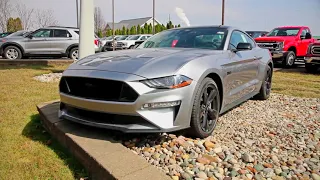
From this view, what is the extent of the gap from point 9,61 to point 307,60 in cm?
1121

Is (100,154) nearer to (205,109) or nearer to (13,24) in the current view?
(205,109)

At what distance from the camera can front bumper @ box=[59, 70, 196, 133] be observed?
248cm

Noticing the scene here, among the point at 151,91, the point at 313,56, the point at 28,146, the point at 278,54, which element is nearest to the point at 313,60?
the point at 313,56

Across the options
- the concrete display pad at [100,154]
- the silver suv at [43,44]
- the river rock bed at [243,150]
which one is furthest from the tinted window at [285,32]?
the concrete display pad at [100,154]

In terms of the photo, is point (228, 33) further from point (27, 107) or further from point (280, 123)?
point (27, 107)

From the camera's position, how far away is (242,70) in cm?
394

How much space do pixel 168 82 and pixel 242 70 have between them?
5.83ft

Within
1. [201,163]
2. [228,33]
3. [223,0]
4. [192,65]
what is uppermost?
[223,0]

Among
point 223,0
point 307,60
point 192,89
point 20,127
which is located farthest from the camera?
point 223,0

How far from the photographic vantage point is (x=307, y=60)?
392 inches

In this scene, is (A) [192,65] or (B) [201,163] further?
(A) [192,65]

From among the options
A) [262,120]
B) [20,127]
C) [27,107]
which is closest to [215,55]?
[262,120]

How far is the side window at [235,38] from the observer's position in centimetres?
392

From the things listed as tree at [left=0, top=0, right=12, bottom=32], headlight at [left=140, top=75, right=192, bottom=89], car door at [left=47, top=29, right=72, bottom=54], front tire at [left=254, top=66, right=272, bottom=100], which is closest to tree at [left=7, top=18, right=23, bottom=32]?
tree at [left=0, top=0, right=12, bottom=32]
